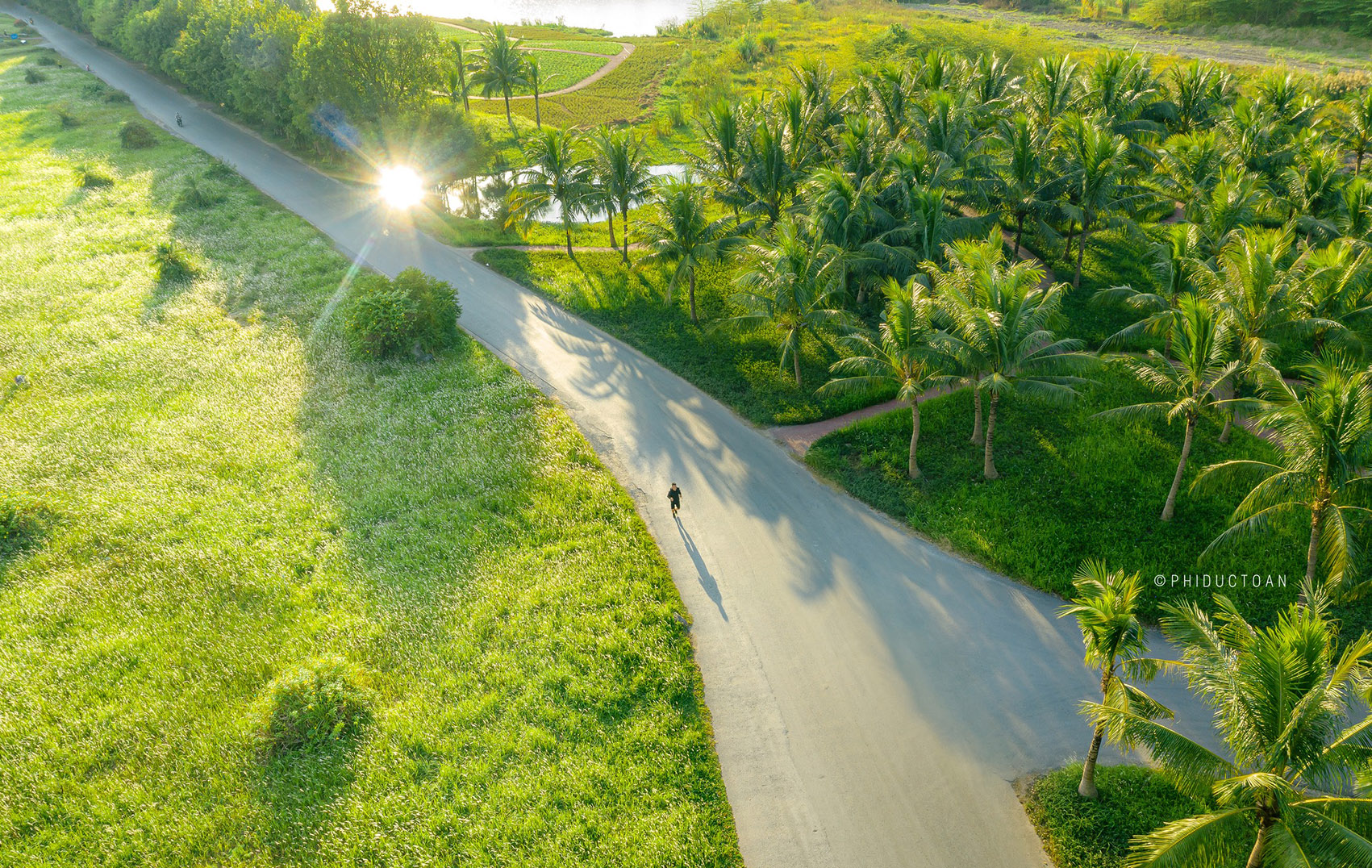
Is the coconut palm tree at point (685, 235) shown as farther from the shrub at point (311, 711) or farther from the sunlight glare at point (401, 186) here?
the sunlight glare at point (401, 186)

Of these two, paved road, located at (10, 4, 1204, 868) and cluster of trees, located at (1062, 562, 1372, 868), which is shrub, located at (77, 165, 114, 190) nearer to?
paved road, located at (10, 4, 1204, 868)

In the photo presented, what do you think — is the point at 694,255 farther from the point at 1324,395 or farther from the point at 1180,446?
the point at 1324,395

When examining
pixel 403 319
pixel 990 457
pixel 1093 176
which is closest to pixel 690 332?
pixel 403 319

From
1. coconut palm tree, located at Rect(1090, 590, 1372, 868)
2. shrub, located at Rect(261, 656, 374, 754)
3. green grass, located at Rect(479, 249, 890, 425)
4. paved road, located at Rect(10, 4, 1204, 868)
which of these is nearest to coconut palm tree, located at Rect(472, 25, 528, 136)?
green grass, located at Rect(479, 249, 890, 425)

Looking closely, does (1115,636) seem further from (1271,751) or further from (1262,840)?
(1262,840)

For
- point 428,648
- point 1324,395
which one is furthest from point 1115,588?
point 428,648
